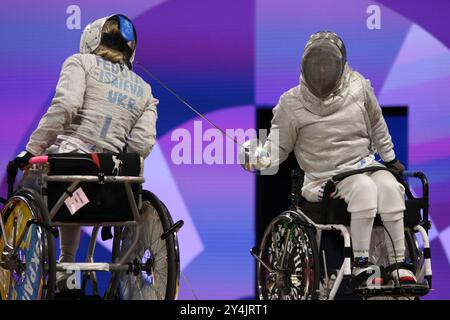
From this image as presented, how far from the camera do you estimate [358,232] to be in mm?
4336

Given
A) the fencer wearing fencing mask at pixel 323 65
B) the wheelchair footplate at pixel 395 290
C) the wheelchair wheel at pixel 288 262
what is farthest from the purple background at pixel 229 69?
the wheelchair footplate at pixel 395 290

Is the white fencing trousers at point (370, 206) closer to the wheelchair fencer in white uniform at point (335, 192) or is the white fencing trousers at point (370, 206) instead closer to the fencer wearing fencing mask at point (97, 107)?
the wheelchair fencer in white uniform at point (335, 192)

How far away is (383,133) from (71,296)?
1.56m

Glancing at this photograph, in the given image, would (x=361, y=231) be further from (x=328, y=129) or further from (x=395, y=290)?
(x=328, y=129)

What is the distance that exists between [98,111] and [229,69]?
1.31 m

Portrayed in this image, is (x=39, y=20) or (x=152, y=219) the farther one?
(x=39, y=20)

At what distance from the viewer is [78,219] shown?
4195 millimetres
